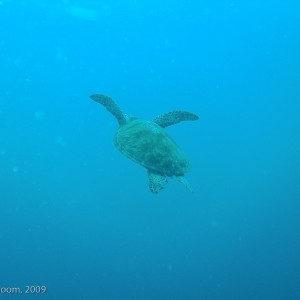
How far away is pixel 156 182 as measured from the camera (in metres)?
5.04

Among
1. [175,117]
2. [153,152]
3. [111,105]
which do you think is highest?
[111,105]

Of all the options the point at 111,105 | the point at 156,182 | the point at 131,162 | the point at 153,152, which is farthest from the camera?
the point at 131,162

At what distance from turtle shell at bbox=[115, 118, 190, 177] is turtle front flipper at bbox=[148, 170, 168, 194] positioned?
0.06m

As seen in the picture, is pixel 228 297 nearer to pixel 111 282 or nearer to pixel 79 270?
pixel 111 282

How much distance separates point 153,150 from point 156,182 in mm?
467

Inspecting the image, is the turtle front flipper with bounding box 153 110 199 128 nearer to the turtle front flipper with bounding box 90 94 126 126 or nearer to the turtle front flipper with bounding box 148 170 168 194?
the turtle front flipper with bounding box 90 94 126 126

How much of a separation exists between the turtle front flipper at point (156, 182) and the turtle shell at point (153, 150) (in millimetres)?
60

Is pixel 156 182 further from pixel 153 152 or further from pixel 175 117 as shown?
pixel 175 117

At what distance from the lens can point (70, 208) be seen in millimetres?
38188

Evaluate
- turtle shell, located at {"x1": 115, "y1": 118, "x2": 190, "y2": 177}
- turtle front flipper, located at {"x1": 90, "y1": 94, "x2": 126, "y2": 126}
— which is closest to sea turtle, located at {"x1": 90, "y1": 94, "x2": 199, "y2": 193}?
turtle shell, located at {"x1": 115, "y1": 118, "x2": 190, "y2": 177}

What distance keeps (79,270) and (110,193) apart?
13.0 m

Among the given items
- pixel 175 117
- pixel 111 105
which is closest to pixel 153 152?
pixel 175 117

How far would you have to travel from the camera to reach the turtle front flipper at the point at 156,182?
496 centimetres

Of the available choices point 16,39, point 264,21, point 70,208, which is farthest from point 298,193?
point 16,39
